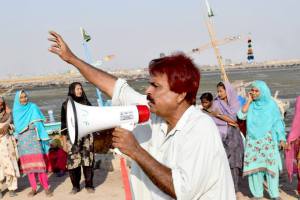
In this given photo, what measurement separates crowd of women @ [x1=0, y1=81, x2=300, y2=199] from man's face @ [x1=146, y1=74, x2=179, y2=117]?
3891 mm

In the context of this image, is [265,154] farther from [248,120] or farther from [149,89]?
[149,89]

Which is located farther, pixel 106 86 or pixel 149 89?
pixel 106 86

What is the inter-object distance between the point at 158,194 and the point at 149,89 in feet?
1.67

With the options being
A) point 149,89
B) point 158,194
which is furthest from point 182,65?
point 158,194

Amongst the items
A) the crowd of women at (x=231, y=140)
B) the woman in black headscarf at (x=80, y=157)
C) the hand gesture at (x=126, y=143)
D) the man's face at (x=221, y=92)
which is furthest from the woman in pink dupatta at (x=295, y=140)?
the hand gesture at (x=126, y=143)

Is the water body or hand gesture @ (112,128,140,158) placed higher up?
hand gesture @ (112,128,140,158)

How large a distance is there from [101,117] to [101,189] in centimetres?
539

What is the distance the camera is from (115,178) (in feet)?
26.6

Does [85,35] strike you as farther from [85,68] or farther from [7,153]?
[85,68]

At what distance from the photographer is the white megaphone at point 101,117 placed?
222cm

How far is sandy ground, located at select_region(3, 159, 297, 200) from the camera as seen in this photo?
6848mm

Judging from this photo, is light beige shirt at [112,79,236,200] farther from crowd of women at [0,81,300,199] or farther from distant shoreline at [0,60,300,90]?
distant shoreline at [0,60,300,90]

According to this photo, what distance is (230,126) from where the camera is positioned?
6.55 m

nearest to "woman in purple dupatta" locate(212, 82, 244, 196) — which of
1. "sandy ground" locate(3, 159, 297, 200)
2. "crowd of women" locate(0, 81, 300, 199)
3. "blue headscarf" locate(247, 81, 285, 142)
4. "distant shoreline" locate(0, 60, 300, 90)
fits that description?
"crowd of women" locate(0, 81, 300, 199)
